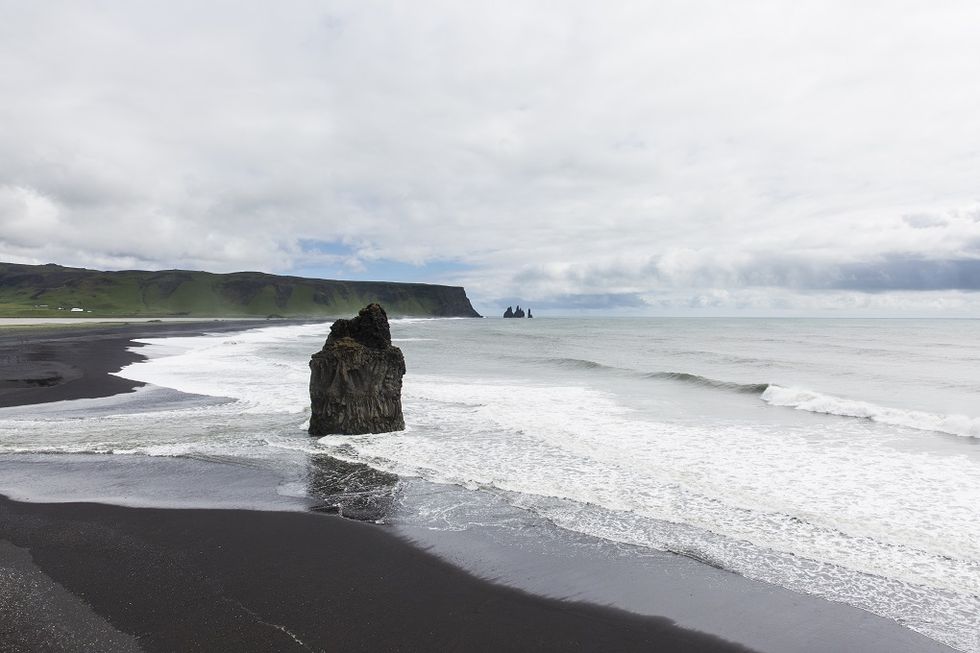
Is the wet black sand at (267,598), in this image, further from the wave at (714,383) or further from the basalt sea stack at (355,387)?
the wave at (714,383)

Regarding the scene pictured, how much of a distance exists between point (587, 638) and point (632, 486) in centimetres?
573

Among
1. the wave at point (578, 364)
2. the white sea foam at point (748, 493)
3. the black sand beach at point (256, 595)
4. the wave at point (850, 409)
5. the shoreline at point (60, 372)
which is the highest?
the shoreline at point (60, 372)

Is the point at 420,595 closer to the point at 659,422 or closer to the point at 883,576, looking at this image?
the point at 883,576

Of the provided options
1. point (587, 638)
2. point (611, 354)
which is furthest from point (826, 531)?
point (611, 354)

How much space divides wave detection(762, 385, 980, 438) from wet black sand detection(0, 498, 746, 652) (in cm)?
1712

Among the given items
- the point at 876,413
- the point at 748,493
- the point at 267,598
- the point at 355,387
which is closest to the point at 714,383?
the point at 876,413

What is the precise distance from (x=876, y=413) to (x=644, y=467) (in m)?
13.5

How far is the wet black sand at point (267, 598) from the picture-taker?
18.0 feet

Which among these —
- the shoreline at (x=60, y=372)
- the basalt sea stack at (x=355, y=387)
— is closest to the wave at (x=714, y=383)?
the basalt sea stack at (x=355, y=387)

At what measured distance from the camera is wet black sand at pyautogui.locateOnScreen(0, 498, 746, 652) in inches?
217

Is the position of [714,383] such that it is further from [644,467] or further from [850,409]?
[644,467]

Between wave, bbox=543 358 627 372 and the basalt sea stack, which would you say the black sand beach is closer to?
the basalt sea stack

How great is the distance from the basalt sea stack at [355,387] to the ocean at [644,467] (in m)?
0.55

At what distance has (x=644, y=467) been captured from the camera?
12.6 m
